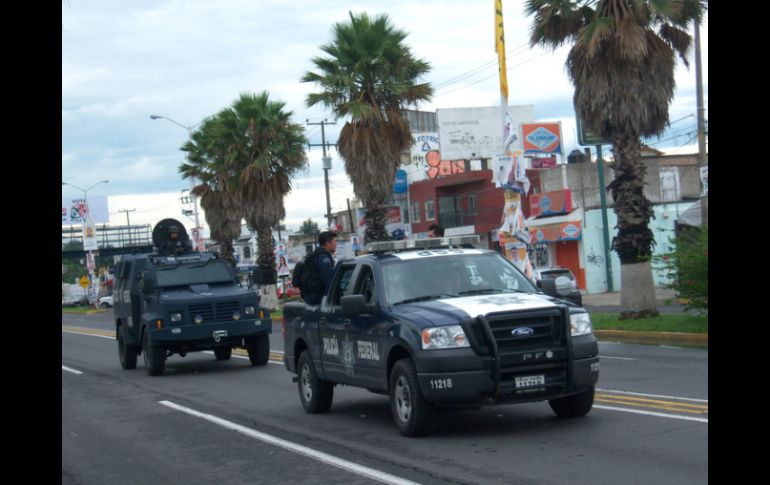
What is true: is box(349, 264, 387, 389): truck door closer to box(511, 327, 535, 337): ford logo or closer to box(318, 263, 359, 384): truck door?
box(318, 263, 359, 384): truck door

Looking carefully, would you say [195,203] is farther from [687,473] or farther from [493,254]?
[687,473]

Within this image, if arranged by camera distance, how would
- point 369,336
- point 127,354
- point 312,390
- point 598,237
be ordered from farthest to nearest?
point 598,237, point 127,354, point 312,390, point 369,336

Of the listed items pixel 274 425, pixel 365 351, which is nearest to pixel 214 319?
pixel 274 425

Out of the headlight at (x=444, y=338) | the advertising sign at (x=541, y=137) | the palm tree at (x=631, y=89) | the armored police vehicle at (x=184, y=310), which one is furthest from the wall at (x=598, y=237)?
the headlight at (x=444, y=338)

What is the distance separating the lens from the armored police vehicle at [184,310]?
62.1ft

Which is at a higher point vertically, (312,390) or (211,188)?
(211,188)

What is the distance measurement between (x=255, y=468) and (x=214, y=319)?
10301 millimetres

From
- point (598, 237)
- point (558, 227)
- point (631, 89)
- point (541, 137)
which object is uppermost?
point (541, 137)

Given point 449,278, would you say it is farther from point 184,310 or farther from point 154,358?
point 154,358

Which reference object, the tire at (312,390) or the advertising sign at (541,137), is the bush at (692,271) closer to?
the tire at (312,390)

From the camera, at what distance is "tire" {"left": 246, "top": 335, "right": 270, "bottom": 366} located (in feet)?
64.9

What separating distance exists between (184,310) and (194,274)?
57.9 inches

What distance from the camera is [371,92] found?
107ft

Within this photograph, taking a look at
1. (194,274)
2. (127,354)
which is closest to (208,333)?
(194,274)
